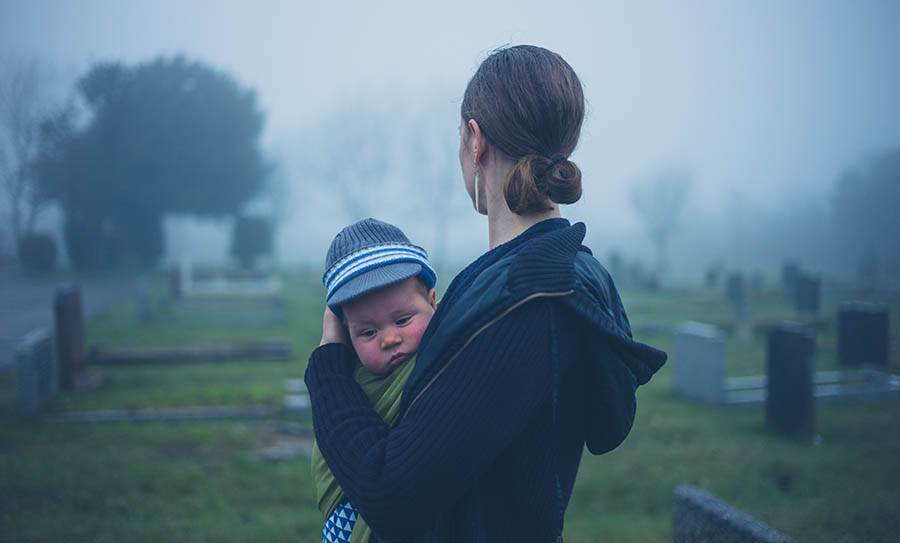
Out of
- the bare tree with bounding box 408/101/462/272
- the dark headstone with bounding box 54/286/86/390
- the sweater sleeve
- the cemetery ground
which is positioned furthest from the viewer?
the bare tree with bounding box 408/101/462/272

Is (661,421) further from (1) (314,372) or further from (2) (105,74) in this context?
(2) (105,74)

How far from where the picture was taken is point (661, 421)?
778 centimetres

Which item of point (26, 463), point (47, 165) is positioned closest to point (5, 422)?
point (26, 463)

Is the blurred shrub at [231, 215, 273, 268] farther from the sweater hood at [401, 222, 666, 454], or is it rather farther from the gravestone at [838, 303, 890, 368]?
the sweater hood at [401, 222, 666, 454]

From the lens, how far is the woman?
124 centimetres

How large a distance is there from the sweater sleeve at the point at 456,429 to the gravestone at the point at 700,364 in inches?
309

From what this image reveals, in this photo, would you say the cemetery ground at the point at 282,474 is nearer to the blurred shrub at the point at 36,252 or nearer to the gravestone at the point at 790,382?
the gravestone at the point at 790,382

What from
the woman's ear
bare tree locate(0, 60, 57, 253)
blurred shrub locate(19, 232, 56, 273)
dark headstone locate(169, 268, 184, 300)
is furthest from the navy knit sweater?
bare tree locate(0, 60, 57, 253)

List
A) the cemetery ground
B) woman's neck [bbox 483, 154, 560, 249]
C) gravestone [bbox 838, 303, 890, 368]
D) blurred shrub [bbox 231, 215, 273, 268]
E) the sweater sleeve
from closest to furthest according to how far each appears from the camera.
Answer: the sweater sleeve → woman's neck [bbox 483, 154, 560, 249] → the cemetery ground → gravestone [bbox 838, 303, 890, 368] → blurred shrub [bbox 231, 215, 273, 268]

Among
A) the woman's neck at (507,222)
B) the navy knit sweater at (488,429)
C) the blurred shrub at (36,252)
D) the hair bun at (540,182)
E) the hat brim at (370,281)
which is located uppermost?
the hair bun at (540,182)

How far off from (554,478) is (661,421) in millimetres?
6935

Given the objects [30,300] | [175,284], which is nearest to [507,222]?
[175,284]

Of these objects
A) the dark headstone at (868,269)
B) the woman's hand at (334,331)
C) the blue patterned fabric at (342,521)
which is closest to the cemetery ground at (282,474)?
the blue patterned fabric at (342,521)

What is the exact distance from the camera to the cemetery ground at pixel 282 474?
4797mm
